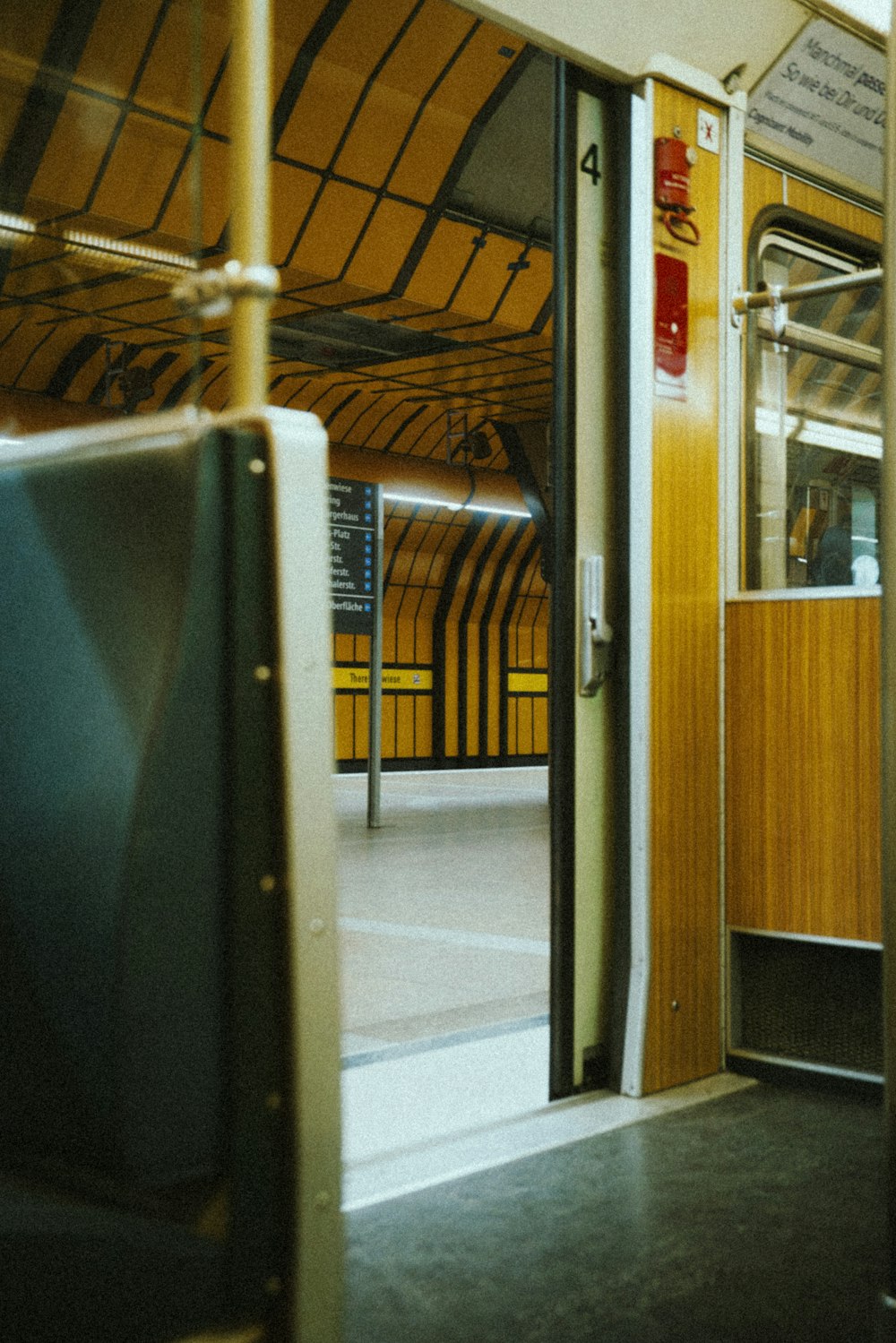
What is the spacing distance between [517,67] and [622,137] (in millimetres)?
4384

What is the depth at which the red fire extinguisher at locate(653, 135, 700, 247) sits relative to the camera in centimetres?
340

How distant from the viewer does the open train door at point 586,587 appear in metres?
3.35

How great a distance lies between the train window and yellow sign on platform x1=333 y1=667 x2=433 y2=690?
16814 mm

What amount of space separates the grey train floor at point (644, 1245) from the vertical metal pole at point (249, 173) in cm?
150

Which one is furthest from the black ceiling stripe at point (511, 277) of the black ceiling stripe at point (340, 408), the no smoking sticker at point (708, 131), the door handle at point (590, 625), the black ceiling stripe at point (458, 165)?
the door handle at point (590, 625)

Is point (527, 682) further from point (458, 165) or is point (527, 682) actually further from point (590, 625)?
point (590, 625)

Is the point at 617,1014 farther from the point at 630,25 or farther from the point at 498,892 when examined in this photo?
the point at 498,892

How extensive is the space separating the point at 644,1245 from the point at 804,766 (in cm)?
147

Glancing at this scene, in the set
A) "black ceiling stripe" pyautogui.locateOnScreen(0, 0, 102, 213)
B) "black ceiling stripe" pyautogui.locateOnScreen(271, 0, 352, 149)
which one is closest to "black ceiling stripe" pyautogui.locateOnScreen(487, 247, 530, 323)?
"black ceiling stripe" pyautogui.locateOnScreen(271, 0, 352, 149)

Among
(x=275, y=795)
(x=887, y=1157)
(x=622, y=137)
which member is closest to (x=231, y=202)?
(x=275, y=795)

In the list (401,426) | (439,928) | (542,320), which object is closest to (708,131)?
(439,928)

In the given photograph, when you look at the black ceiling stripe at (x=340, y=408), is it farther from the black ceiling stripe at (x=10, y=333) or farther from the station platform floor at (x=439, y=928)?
the station platform floor at (x=439, y=928)

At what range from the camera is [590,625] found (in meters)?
3.36

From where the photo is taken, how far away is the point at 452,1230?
2422 millimetres
